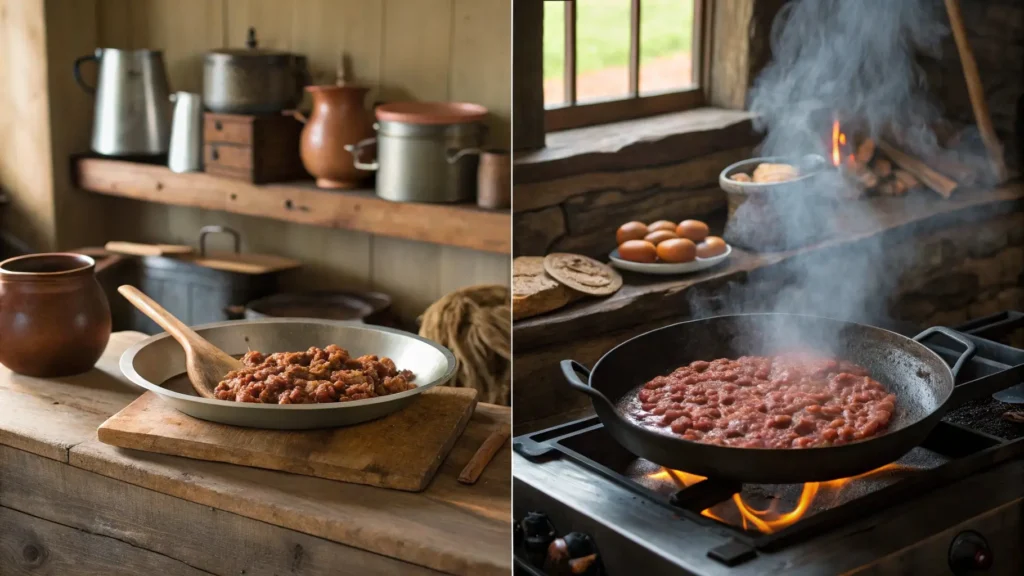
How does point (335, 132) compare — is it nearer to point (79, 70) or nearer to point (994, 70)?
point (79, 70)

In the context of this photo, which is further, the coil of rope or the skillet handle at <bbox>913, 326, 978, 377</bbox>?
the coil of rope

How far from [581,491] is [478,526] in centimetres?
26

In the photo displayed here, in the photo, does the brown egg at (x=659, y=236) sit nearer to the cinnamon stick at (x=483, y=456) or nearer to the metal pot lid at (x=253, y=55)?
the cinnamon stick at (x=483, y=456)

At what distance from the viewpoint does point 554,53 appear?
30.1 inches

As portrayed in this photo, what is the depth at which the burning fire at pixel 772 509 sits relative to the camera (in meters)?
0.88

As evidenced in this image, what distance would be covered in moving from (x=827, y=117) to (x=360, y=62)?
87.3 inches

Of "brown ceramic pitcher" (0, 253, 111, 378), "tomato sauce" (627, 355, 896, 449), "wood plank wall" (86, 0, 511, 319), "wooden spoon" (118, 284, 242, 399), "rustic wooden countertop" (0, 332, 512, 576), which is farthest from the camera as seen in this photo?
"wood plank wall" (86, 0, 511, 319)

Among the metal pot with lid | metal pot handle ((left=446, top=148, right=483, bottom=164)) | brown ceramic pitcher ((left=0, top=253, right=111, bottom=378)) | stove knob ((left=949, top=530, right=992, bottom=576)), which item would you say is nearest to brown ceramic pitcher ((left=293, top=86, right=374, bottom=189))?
the metal pot with lid

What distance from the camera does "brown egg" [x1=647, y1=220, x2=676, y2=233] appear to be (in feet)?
2.54

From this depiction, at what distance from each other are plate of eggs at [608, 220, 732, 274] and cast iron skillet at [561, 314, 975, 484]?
0.05 meters

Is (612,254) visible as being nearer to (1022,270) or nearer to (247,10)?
(1022,270)

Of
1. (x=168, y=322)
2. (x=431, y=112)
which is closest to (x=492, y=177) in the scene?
(x=431, y=112)

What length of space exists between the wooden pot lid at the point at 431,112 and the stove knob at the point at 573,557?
1685 millimetres

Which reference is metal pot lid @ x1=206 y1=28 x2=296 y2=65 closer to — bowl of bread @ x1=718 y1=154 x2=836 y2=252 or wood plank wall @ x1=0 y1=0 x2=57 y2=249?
wood plank wall @ x1=0 y1=0 x2=57 y2=249
